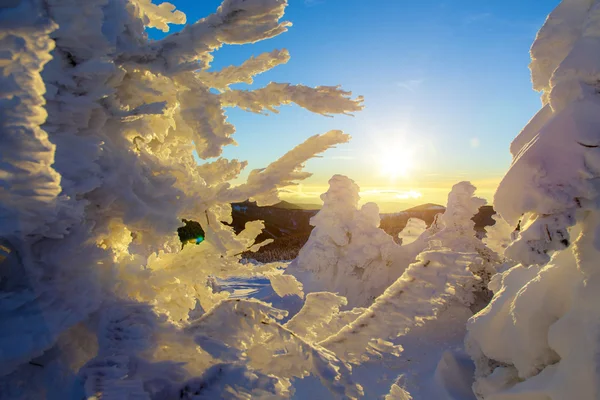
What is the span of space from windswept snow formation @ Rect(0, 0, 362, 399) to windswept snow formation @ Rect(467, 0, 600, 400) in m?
1.40

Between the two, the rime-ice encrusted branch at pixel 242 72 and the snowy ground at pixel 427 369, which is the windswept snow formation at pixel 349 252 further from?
the rime-ice encrusted branch at pixel 242 72

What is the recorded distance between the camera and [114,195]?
4.66 feet

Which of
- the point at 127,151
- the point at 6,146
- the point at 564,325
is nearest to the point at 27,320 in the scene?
the point at 6,146

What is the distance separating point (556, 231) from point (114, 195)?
234cm

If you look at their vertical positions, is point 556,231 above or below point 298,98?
below

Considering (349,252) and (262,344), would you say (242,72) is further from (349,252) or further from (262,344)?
(349,252)

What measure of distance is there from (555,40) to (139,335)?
368 centimetres

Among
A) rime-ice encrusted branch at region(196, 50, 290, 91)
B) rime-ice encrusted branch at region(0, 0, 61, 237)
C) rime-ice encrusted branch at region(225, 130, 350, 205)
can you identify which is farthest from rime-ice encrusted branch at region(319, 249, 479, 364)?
rime-ice encrusted branch at region(0, 0, 61, 237)

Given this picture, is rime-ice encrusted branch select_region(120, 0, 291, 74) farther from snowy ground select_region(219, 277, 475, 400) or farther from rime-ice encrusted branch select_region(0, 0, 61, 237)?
snowy ground select_region(219, 277, 475, 400)

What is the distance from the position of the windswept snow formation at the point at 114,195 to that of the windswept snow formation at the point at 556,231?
1400 millimetres

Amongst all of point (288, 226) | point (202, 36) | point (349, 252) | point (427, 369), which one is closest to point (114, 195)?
point (202, 36)

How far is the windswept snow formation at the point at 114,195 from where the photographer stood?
112 centimetres

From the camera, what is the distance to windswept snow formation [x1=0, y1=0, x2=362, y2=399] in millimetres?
1115

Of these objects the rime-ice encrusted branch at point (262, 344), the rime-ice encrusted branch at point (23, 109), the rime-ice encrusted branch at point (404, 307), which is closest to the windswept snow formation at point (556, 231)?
the rime-ice encrusted branch at point (404, 307)
